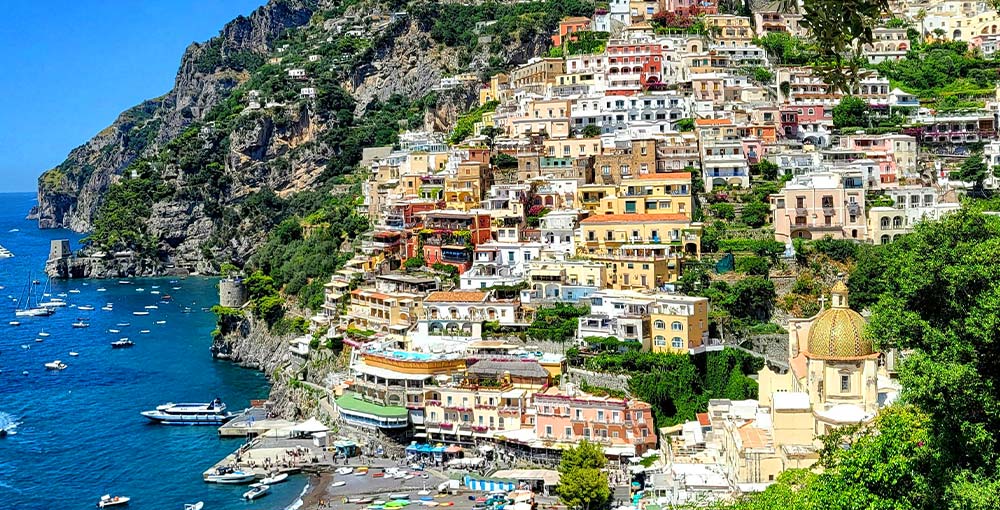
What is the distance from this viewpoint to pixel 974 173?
1845 inches

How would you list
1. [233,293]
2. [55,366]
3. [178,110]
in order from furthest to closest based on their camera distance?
[178,110] → [233,293] → [55,366]

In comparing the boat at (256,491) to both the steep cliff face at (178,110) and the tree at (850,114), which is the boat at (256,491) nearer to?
the tree at (850,114)

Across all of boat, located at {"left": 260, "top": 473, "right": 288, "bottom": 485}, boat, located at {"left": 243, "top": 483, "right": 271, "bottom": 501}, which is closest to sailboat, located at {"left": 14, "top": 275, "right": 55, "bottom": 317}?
boat, located at {"left": 260, "top": 473, "right": 288, "bottom": 485}

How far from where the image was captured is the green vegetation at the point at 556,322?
38719 mm

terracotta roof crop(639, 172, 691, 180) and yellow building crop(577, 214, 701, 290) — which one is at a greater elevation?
terracotta roof crop(639, 172, 691, 180)

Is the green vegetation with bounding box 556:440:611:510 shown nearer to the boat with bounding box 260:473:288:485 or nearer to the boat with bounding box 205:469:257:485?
the boat with bounding box 260:473:288:485

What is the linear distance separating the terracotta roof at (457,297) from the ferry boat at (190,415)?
32.9 feet

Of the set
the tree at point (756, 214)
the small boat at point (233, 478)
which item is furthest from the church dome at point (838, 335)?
the small boat at point (233, 478)

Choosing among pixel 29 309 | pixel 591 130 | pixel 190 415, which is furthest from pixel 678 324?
pixel 29 309

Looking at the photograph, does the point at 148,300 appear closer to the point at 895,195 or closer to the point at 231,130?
the point at 231,130

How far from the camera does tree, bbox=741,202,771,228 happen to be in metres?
43.3

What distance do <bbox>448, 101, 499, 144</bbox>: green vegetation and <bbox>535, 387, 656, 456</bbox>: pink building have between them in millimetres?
29921

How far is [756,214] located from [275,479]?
2088 cm

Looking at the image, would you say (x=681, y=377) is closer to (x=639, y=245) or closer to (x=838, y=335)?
(x=639, y=245)
